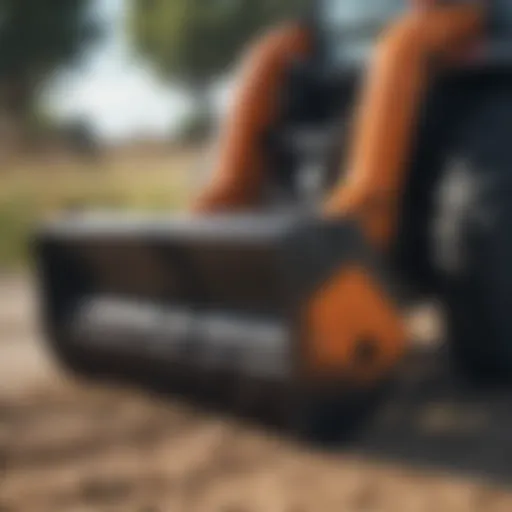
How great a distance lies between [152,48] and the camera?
61.2ft

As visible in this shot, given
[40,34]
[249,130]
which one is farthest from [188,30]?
[249,130]

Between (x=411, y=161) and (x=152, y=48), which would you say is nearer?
(x=411, y=161)

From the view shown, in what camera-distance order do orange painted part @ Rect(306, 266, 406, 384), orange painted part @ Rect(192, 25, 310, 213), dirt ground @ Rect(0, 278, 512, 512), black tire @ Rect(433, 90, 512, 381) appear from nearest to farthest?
dirt ground @ Rect(0, 278, 512, 512)
orange painted part @ Rect(306, 266, 406, 384)
black tire @ Rect(433, 90, 512, 381)
orange painted part @ Rect(192, 25, 310, 213)

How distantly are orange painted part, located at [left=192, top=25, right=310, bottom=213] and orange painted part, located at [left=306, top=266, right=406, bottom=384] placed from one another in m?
1.20

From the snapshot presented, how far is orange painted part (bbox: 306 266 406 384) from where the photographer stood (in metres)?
3.08

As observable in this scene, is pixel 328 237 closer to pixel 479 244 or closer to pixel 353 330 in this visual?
pixel 353 330

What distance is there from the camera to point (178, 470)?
2998 millimetres

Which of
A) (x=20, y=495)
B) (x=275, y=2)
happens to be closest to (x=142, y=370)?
(x=20, y=495)

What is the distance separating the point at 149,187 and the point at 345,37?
950 cm

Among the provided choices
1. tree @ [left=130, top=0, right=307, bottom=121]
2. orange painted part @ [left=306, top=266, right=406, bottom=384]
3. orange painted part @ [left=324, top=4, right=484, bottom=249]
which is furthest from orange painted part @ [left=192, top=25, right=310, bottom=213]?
tree @ [left=130, top=0, right=307, bottom=121]

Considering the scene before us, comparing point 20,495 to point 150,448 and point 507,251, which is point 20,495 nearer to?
Result: point 150,448

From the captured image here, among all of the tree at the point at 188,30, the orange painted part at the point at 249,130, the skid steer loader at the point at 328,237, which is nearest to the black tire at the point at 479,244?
the skid steer loader at the point at 328,237

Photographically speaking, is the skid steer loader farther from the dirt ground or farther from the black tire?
the dirt ground

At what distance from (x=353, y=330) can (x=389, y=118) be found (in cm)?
78
